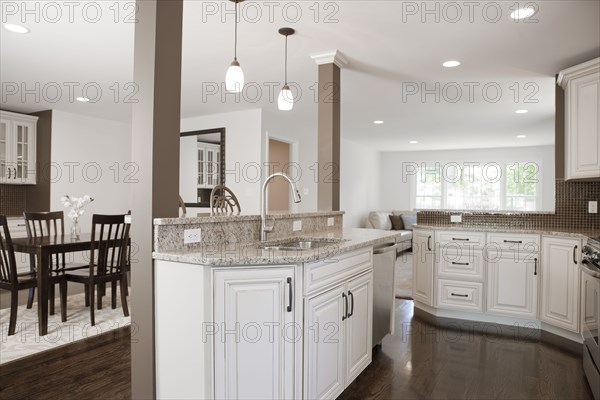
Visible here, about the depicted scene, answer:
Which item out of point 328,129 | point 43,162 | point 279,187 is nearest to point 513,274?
point 328,129

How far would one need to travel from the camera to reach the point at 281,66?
3.86m

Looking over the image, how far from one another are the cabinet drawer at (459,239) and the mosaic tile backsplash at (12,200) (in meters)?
5.92

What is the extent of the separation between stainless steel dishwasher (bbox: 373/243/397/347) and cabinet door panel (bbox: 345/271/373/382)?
0.16 m

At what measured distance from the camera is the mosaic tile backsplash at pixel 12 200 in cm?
582

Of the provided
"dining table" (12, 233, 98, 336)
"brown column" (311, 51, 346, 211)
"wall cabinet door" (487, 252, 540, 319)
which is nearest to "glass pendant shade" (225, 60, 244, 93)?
"brown column" (311, 51, 346, 211)

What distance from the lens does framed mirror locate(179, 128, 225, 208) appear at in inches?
239

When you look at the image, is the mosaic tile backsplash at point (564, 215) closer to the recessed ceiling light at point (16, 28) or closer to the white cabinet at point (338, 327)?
the white cabinet at point (338, 327)

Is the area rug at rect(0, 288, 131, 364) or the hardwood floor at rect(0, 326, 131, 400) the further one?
the area rug at rect(0, 288, 131, 364)

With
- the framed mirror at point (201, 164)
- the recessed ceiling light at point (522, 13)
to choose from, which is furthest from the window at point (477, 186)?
the recessed ceiling light at point (522, 13)

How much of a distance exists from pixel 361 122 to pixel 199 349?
5413mm

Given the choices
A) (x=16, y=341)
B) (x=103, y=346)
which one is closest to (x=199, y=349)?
(x=103, y=346)

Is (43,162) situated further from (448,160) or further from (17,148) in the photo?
(448,160)

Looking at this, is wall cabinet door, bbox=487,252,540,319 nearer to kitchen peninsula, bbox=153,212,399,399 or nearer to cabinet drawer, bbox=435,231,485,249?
cabinet drawer, bbox=435,231,485,249

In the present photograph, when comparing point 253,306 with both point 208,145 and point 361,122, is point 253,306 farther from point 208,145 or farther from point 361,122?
point 361,122
